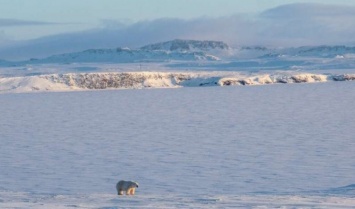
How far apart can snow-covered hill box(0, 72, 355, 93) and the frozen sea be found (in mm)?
20140

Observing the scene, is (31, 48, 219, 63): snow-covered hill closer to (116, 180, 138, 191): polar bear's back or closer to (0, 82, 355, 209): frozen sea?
(0, 82, 355, 209): frozen sea

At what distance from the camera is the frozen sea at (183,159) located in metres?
8.40

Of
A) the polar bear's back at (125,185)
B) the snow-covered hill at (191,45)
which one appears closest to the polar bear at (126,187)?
the polar bear's back at (125,185)

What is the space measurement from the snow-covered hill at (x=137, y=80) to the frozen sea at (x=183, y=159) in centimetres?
2014

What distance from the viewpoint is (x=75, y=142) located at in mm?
15102

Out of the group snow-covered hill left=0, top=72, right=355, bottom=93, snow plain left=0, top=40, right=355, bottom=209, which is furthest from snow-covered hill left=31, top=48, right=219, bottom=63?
snow plain left=0, top=40, right=355, bottom=209

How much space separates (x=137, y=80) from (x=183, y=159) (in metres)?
33.8

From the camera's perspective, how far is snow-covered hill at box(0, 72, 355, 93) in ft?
139

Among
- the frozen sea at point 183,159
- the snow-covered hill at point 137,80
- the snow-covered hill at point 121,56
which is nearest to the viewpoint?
→ the frozen sea at point 183,159

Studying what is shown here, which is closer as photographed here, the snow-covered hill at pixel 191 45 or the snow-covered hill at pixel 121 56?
the snow-covered hill at pixel 121 56

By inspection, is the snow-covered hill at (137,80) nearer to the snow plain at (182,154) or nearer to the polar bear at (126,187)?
the snow plain at (182,154)

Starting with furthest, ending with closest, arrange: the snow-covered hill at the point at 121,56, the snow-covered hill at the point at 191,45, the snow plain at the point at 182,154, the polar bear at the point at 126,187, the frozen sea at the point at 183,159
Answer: the snow-covered hill at the point at 191,45 → the snow-covered hill at the point at 121,56 → the polar bear at the point at 126,187 → the snow plain at the point at 182,154 → the frozen sea at the point at 183,159

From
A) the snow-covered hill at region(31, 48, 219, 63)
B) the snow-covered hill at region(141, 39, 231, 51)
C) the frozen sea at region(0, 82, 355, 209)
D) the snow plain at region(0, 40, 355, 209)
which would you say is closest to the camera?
the frozen sea at region(0, 82, 355, 209)

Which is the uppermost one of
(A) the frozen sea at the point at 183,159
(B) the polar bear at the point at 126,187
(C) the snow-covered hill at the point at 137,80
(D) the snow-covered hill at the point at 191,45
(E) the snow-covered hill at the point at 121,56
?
(D) the snow-covered hill at the point at 191,45
